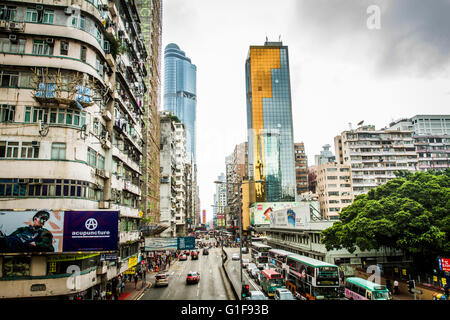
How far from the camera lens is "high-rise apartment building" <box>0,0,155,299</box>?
1869 centimetres

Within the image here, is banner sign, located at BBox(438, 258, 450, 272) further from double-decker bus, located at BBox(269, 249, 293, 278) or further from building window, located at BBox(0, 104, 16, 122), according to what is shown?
building window, located at BBox(0, 104, 16, 122)

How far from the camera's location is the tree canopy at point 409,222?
27.6 metres

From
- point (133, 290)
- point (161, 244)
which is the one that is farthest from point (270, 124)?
point (133, 290)

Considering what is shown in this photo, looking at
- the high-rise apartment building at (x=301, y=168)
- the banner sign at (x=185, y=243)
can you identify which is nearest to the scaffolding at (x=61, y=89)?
the banner sign at (x=185, y=243)

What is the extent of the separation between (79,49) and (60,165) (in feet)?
28.0

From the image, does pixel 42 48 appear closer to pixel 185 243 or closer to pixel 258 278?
pixel 185 243

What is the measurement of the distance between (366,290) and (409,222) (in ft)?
34.9

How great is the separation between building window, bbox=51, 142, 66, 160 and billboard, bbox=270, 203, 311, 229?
32269 mm

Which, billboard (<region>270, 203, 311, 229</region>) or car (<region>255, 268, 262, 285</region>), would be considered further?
billboard (<region>270, 203, 311, 229</region>)

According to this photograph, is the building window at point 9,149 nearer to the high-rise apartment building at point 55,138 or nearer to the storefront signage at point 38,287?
the high-rise apartment building at point 55,138

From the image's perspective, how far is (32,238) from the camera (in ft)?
59.3

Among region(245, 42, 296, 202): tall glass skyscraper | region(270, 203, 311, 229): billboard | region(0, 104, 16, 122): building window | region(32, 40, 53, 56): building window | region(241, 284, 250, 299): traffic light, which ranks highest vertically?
region(245, 42, 296, 202): tall glass skyscraper

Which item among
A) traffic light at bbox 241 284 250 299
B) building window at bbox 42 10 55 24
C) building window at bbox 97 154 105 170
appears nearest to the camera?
traffic light at bbox 241 284 250 299

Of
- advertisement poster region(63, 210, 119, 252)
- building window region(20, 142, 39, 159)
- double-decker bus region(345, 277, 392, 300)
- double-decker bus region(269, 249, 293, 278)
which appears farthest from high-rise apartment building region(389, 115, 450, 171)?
building window region(20, 142, 39, 159)
